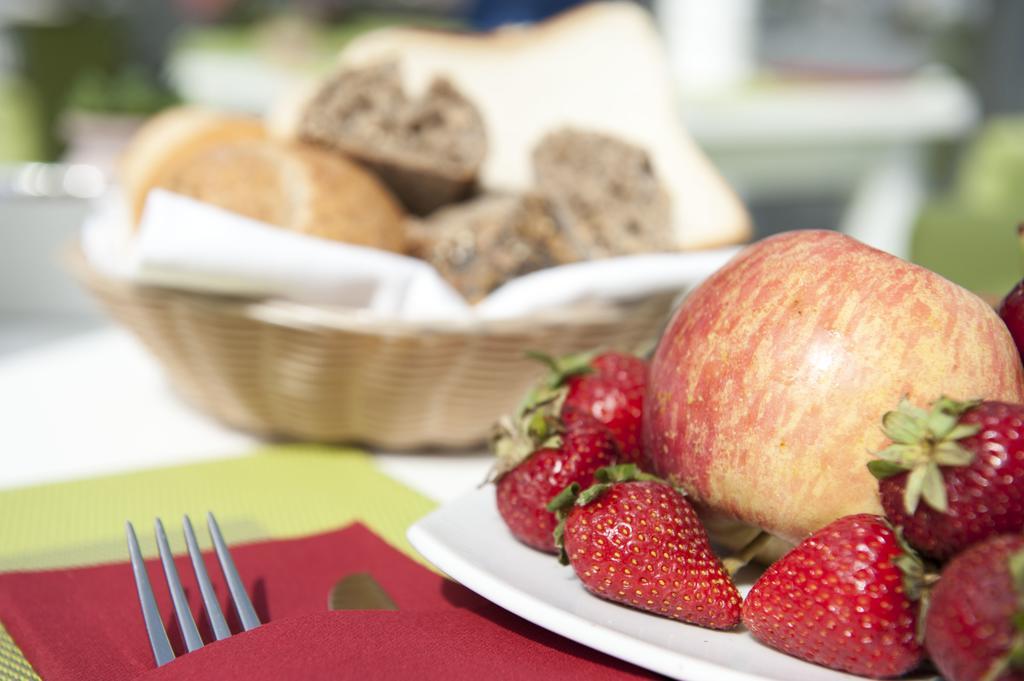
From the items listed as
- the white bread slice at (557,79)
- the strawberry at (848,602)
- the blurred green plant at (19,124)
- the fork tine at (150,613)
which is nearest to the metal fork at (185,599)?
the fork tine at (150,613)

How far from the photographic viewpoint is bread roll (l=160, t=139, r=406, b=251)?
2.59 ft

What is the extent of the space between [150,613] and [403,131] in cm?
62

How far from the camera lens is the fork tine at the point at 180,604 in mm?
423

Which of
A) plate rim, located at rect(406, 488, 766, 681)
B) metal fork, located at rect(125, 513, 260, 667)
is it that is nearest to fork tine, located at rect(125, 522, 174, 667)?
metal fork, located at rect(125, 513, 260, 667)

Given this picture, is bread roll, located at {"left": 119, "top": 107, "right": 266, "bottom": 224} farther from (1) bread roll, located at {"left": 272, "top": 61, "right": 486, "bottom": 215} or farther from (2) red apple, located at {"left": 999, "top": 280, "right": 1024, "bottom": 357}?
(2) red apple, located at {"left": 999, "top": 280, "right": 1024, "bottom": 357}

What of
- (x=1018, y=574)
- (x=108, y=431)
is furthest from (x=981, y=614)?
(x=108, y=431)

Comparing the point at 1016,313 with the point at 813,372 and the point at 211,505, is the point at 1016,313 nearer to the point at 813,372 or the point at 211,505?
the point at 813,372

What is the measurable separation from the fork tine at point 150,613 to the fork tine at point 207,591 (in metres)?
0.02

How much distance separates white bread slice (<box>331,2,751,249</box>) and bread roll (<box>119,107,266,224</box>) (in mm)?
68

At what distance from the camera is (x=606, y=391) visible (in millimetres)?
524

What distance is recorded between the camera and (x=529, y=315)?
2.34ft

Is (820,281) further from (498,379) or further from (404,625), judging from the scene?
(498,379)

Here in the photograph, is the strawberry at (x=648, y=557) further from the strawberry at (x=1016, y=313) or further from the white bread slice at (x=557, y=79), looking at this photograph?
the white bread slice at (x=557, y=79)

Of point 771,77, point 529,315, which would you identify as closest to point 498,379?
point 529,315
